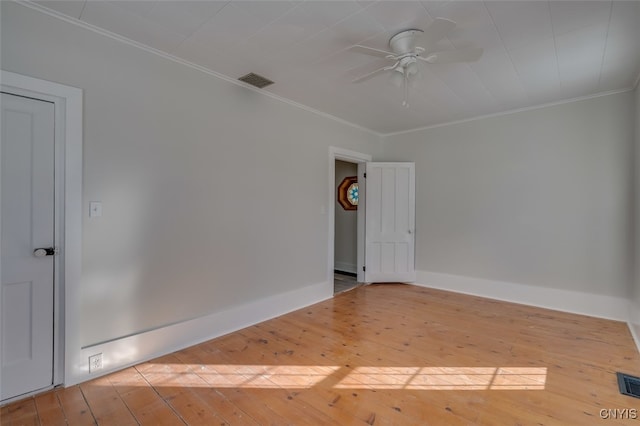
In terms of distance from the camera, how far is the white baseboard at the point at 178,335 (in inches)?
89.6

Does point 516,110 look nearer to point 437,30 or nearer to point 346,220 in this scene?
point 437,30

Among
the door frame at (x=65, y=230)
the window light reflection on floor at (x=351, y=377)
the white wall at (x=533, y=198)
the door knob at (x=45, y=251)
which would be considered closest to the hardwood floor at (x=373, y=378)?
the window light reflection on floor at (x=351, y=377)

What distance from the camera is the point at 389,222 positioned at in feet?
16.8

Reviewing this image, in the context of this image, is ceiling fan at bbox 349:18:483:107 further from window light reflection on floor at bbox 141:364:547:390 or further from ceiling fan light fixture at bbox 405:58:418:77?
window light reflection on floor at bbox 141:364:547:390

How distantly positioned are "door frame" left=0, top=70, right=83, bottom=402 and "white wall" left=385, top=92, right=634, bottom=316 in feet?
14.9

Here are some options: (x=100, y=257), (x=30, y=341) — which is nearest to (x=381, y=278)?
(x=100, y=257)

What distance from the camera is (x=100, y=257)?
7.62 ft

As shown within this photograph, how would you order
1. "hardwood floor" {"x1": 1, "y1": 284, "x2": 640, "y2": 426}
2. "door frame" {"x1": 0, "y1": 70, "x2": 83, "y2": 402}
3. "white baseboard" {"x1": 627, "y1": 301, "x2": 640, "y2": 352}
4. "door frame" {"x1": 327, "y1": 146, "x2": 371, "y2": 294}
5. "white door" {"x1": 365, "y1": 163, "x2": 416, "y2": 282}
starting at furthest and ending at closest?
"white door" {"x1": 365, "y1": 163, "x2": 416, "y2": 282}, "door frame" {"x1": 327, "y1": 146, "x2": 371, "y2": 294}, "white baseboard" {"x1": 627, "y1": 301, "x2": 640, "y2": 352}, "door frame" {"x1": 0, "y1": 70, "x2": 83, "y2": 402}, "hardwood floor" {"x1": 1, "y1": 284, "x2": 640, "y2": 426}

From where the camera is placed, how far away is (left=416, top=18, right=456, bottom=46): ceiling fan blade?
175 cm

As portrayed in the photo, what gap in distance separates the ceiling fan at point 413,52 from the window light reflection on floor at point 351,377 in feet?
7.82

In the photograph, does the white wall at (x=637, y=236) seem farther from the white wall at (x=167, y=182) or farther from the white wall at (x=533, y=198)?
the white wall at (x=167, y=182)

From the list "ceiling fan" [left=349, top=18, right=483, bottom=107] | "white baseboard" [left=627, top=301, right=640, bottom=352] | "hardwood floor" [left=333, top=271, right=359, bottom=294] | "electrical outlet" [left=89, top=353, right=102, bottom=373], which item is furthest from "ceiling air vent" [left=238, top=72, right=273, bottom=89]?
"white baseboard" [left=627, top=301, right=640, bottom=352]

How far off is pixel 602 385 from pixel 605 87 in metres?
3.15

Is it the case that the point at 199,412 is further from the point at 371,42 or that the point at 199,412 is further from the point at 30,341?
the point at 371,42
